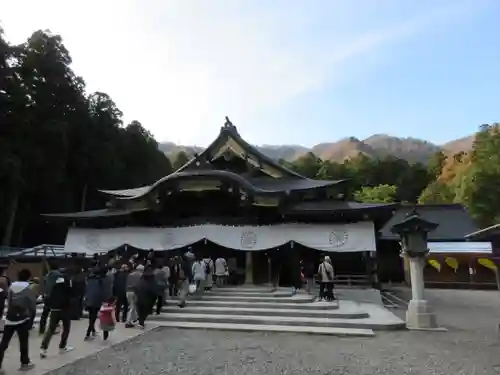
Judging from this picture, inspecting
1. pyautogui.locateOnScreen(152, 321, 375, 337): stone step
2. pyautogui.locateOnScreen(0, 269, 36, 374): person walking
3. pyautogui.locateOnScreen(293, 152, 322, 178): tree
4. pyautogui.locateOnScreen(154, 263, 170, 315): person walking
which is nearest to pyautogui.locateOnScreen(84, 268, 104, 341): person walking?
pyautogui.locateOnScreen(154, 263, 170, 315): person walking

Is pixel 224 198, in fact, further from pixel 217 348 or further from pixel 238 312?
pixel 217 348

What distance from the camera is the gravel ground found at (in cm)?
591

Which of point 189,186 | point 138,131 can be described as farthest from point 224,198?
point 138,131

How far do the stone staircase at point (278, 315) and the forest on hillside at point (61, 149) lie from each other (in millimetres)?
10091

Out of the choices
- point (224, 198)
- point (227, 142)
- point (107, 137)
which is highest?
point (107, 137)

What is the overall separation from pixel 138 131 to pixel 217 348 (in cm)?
2743

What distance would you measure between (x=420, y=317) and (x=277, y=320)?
3222 millimetres

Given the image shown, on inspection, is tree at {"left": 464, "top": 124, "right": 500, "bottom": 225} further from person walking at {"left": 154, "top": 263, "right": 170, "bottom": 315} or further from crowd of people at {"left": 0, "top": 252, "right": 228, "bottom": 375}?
person walking at {"left": 154, "top": 263, "right": 170, "bottom": 315}

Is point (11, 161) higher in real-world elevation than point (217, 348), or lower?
higher

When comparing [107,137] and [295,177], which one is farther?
[107,137]

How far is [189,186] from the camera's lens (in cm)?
1609

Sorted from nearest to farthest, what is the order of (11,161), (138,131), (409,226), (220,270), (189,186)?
1. (409,226)
2. (220,270)
3. (189,186)
4. (11,161)
5. (138,131)

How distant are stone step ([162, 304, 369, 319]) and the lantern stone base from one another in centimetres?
108

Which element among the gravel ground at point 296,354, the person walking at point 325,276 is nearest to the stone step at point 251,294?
the person walking at point 325,276
